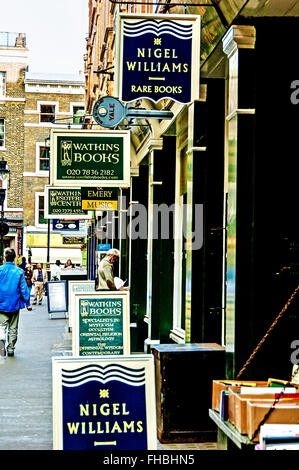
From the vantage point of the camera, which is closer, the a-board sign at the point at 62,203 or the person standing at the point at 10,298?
the person standing at the point at 10,298

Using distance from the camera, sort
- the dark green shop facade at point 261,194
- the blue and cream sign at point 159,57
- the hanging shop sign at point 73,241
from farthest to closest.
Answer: the hanging shop sign at point 73,241
the blue and cream sign at point 159,57
the dark green shop facade at point 261,194

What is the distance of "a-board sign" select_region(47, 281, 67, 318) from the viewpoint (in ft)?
73.0

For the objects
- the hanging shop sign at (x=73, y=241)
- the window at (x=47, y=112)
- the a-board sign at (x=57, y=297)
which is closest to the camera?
the a-board sign at (x=57, y=297)

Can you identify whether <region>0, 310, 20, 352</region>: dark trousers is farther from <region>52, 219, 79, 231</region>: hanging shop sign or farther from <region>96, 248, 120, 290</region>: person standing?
<region>52, 219, 79, 231</region>: hanging shop sign

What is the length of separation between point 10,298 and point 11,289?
16 centimetres

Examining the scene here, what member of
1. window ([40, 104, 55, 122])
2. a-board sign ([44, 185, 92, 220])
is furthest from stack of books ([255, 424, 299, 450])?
window ([40, 104, 55, 122])

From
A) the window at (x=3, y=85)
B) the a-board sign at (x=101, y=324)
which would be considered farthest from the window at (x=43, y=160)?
the a-board sign at (x=101, y=324)

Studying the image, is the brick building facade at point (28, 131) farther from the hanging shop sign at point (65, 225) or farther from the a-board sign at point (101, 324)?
the a-board sign at point (101, 324)

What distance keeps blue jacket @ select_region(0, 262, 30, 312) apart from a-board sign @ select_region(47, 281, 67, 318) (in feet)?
27.6

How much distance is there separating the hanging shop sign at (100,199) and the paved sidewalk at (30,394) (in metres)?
2.97

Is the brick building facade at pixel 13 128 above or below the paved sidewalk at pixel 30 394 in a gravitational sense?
above

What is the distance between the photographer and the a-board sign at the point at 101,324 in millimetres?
9281

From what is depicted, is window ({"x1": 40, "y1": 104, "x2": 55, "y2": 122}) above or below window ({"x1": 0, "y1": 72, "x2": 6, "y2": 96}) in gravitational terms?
below
